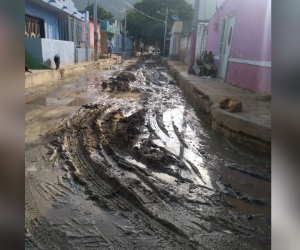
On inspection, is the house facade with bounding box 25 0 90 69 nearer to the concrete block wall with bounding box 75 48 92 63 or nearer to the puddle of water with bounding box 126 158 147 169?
the concrete block wall with bounding box 75 48 92 63

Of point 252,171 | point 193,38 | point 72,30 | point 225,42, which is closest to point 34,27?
point 72,30

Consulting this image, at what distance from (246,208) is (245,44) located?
7.47 metres

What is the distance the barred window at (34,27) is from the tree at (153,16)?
92.5 feet

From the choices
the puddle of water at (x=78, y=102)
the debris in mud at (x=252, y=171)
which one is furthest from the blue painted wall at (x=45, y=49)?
the debris in mud at (x=252, y=171)

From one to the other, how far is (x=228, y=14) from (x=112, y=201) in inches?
433

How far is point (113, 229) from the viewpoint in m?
2.86

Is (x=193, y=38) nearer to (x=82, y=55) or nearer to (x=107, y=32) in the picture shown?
(x=82, y=55)

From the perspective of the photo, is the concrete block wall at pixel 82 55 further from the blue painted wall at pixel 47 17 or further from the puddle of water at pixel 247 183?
the puddle of water at pixel 247 183

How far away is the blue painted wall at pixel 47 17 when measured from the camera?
49.8 feet

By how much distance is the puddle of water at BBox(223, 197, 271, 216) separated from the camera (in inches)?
129

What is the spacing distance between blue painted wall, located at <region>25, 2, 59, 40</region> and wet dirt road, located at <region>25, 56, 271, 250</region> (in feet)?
35.4

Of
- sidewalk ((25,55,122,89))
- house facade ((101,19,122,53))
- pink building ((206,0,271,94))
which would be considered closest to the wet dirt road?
pink building ((206,0,271,94))
